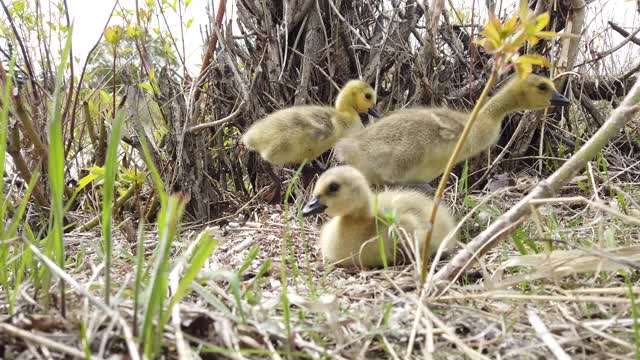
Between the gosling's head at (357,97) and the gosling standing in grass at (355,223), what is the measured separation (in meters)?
0.67

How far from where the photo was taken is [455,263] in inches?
44.2

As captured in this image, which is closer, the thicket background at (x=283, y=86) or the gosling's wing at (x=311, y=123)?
the gosling's wing at (x=311, y=123)

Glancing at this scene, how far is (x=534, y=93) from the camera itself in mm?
2008

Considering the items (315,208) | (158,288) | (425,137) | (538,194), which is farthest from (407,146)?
(158,288)

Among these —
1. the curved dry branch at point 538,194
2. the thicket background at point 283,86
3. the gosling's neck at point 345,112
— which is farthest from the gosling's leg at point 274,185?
the curved dry branch at point 538,194

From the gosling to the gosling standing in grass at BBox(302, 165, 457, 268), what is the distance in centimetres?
49

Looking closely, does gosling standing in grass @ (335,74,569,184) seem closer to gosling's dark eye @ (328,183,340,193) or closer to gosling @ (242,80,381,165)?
gosling @ (242,80,381,165)

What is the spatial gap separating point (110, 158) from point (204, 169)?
185cm

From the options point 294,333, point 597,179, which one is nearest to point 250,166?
point 597,179

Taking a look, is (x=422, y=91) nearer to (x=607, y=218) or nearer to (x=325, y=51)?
(x=325, y=51)

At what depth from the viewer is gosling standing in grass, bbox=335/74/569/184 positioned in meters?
1.94

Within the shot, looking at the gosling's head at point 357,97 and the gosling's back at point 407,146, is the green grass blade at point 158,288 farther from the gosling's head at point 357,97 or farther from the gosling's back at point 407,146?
the gosling's head at point 357,97

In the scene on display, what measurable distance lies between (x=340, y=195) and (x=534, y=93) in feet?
3.00

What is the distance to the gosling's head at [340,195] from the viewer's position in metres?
1.58
